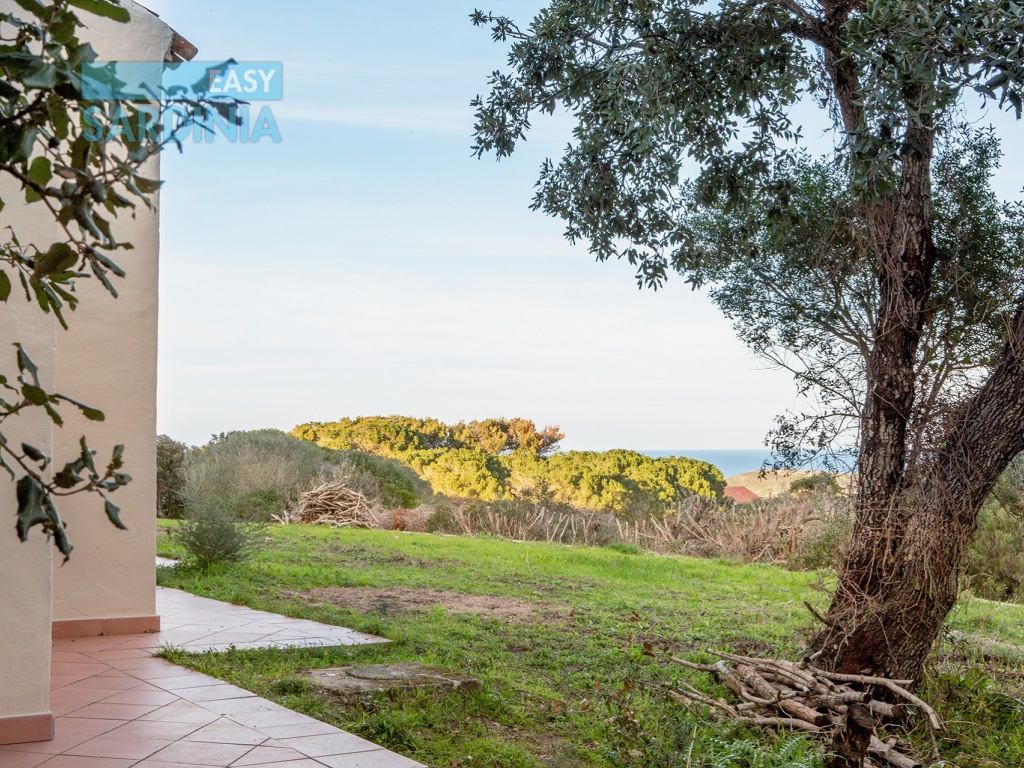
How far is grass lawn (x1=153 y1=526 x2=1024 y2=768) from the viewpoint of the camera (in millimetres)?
4082

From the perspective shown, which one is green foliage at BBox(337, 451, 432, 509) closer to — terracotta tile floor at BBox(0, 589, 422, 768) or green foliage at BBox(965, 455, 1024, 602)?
green foliage at BBox(965, 455, 1024, 602)

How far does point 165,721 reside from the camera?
13.0 feet

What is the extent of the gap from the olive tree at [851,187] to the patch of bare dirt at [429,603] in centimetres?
285

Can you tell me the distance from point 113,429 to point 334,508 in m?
10.6

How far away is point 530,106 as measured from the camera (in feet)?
22.2

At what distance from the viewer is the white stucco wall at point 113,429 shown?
5.89 metres

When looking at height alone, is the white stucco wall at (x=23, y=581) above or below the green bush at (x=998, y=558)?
above

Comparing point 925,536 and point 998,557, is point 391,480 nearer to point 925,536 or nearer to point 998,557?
point 998,557

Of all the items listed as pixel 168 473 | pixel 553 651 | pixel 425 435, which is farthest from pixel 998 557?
pixel 425 435

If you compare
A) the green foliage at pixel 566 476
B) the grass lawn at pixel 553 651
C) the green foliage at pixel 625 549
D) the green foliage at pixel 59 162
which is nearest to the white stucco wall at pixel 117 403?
the grass lawn at pixel 553 651

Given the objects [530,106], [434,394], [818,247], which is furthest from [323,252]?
[818,247]

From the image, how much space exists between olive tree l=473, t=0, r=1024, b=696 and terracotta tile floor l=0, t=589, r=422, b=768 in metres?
3.09

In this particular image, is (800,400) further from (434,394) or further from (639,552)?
(434,394)

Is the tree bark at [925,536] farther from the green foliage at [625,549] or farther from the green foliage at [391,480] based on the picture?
the green foliage at [391,480]
